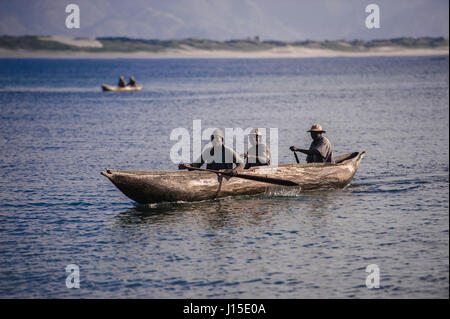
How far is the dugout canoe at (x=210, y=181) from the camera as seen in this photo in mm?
16938

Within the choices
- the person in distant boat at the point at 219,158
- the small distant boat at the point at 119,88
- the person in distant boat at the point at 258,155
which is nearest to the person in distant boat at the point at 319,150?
the person in distant boat at the point at 258,155

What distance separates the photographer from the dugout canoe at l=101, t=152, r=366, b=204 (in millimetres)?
16938

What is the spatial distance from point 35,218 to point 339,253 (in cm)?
839

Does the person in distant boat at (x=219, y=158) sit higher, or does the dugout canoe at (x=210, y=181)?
the person in distant boat at (x=219, y=158)

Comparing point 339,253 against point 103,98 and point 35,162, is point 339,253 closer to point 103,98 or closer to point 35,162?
point 35,162

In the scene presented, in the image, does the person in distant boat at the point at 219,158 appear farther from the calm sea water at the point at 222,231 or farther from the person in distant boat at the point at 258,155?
the calm sea water at the point at 222,231

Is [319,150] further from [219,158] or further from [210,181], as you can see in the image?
[210,181]

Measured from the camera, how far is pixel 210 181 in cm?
1769

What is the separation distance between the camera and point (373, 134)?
32.8 meters

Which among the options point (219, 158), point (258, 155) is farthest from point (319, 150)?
point (219, 158)

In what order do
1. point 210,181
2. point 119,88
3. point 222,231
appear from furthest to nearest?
point 119,88
point 210,181
point 222,231

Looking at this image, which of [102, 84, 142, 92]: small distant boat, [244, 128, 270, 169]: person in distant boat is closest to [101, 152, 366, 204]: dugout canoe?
[244, 128, 270, 169]: person in distant boat

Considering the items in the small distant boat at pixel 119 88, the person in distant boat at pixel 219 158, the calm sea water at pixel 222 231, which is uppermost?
the small distant boat at pixel 119 88
